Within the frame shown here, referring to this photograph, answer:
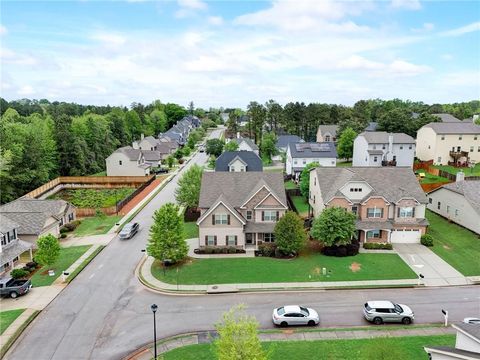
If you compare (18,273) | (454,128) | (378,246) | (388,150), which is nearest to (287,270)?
(378,246)

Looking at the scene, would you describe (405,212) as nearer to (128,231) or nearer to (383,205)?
(383,205)

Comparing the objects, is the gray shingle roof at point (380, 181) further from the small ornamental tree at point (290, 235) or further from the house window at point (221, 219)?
the house window at point (221, 219)

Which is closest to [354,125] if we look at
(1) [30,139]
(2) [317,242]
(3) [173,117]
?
(2) [317,242]

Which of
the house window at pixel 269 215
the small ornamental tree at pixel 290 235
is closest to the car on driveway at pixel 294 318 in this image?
the small ornamental tree at pixel 290 235

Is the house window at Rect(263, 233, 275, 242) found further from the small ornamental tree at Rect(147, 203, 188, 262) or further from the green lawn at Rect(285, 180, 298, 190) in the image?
the green lawn at Rect(285, 180, 298, 190)

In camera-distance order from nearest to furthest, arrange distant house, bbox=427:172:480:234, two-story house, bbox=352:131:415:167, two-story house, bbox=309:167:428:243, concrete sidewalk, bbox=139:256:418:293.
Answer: concrete sidewalk, bbox=139:256:418:293 < two-story house, bbox=309:167:428:243 < distant house, bbox=427:172:480:234 < two-story house, bbox=352:131:415:167

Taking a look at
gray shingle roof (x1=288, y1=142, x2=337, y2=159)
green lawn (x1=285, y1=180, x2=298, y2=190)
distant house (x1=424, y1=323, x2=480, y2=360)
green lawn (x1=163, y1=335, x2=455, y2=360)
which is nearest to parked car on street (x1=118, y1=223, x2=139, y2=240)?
green lawn (x1=163, y1=335, x2=455, y2=360)
